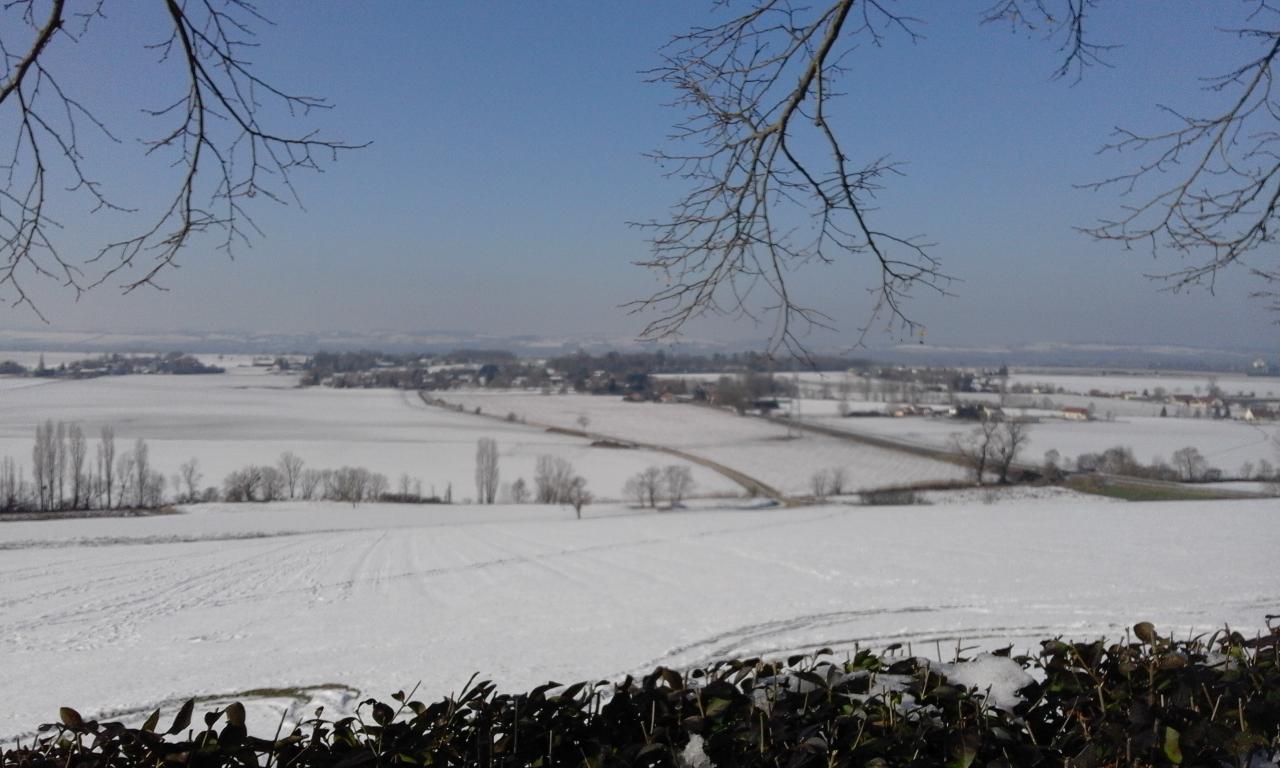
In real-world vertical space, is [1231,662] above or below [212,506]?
above

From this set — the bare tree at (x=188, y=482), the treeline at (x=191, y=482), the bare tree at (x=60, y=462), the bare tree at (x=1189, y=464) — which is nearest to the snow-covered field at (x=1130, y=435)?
the bare tree at (x=1189, y=464)

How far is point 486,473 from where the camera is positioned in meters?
37.9

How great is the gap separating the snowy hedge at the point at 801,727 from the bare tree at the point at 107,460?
31151 mm

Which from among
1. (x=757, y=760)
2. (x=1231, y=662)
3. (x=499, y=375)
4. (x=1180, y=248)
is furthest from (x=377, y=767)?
(x=499, y=375)

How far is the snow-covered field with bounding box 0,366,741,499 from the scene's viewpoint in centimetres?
2902

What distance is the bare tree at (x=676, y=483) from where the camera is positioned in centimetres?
3462

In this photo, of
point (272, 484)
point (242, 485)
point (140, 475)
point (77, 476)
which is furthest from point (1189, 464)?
point (77, 476)

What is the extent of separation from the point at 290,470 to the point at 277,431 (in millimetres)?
6357

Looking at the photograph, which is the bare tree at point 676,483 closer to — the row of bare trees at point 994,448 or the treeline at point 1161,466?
the row of bare trees at point 994,448

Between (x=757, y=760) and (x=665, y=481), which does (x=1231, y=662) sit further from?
(x=665, y=481)

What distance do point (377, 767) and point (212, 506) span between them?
32146mm

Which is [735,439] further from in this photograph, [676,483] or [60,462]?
[60,462]

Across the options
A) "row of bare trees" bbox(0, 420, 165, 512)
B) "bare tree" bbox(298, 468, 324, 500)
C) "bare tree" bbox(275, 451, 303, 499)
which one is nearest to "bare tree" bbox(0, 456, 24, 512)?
"row of bare trees" bbox(0, 420, 165, 512)

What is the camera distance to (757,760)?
5.23 feet
